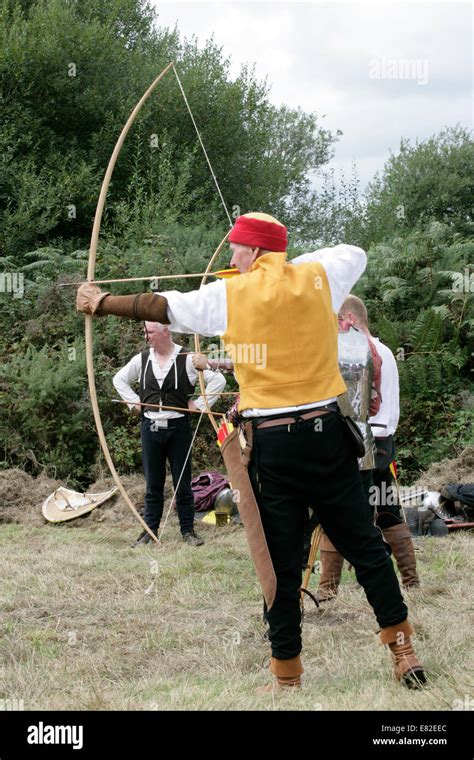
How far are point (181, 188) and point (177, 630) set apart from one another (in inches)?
366

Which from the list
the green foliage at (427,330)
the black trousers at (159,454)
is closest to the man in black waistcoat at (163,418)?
the black trousers at (159,454)

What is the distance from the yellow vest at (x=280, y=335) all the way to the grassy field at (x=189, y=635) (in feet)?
3.52

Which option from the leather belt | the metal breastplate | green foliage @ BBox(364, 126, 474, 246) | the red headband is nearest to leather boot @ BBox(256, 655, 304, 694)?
the leather belt

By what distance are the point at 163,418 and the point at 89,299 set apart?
3.23 metres

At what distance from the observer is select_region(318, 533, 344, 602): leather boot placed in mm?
4504

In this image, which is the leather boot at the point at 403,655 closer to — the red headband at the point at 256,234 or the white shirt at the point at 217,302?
the white shirt at the point at 217,302

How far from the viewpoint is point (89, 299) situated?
125 inches

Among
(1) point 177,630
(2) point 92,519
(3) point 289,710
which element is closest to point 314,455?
(3) point 289,710

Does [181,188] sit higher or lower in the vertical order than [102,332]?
higher

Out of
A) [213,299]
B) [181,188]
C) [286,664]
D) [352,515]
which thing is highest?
[181,188]

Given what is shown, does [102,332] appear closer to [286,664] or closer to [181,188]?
[181,188]

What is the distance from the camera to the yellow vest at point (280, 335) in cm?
294

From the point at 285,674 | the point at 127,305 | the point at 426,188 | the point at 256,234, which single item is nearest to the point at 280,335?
the point at 256,234

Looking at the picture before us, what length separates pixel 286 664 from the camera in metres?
3.12
